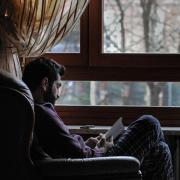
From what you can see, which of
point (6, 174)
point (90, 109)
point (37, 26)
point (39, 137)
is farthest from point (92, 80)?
point (6, 174)

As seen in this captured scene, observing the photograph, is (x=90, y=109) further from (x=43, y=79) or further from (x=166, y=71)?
(x=43, y=79)

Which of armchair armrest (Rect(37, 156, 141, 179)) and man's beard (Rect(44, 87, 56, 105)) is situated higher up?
man's beard (Rect(44, 87, 56, 105))

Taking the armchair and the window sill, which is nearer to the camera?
the armchair

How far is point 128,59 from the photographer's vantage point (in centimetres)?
318

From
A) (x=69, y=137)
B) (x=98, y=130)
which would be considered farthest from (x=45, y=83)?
(x=98, y=130)

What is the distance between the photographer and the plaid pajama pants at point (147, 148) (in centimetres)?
244

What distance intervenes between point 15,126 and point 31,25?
761mm

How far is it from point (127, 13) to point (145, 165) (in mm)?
1102

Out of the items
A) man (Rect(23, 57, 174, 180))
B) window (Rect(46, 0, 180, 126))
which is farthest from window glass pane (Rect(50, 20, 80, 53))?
man (Rect(23, 57, 174, 180))

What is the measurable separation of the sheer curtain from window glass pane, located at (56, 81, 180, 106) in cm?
61

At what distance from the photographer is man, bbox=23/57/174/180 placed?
2.28 meters

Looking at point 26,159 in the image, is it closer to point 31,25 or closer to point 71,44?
point 31,25

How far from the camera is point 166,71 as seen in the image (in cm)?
318

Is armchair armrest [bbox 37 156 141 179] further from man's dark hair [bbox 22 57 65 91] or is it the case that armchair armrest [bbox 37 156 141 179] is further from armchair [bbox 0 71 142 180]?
man's dark hair [bbox 22 57 65 91]
